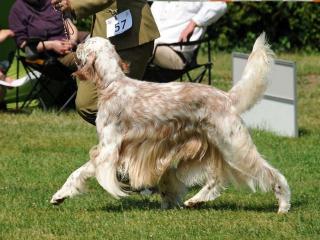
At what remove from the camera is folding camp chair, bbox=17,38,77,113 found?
11.7m

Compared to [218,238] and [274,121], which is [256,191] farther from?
[274,121]

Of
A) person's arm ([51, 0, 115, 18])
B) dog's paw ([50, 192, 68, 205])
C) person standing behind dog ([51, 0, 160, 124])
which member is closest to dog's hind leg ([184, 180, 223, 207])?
dog's paw ([50, 192, 68, 205])

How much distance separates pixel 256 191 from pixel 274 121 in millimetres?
3109

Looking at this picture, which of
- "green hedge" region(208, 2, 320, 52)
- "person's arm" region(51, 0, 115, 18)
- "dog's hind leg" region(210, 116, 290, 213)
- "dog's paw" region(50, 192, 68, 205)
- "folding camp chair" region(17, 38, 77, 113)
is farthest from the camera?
"green hedge" region(208, 2, 320, 52)

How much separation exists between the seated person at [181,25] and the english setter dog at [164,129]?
465 centimetres

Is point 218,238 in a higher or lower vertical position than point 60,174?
higher

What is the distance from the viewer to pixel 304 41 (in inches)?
677

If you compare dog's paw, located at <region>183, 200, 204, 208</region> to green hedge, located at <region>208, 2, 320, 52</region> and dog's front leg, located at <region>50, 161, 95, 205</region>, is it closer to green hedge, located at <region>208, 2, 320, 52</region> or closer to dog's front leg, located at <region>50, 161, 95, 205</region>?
dog's front leg, located at <region>50, 161, 95, 205</region>

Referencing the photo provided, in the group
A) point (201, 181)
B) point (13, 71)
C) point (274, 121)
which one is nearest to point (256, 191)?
point (201, 181)

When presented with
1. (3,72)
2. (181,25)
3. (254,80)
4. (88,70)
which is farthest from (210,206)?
(3,72)

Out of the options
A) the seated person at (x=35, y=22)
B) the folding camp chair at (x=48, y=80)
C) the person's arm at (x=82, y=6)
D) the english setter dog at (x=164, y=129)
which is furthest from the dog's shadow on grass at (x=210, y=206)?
the seated person at (x=35, y=22)

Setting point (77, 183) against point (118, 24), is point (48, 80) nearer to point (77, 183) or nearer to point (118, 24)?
point (118, 24)

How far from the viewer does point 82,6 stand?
23.9 ft

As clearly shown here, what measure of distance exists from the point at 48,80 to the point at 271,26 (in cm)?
581
